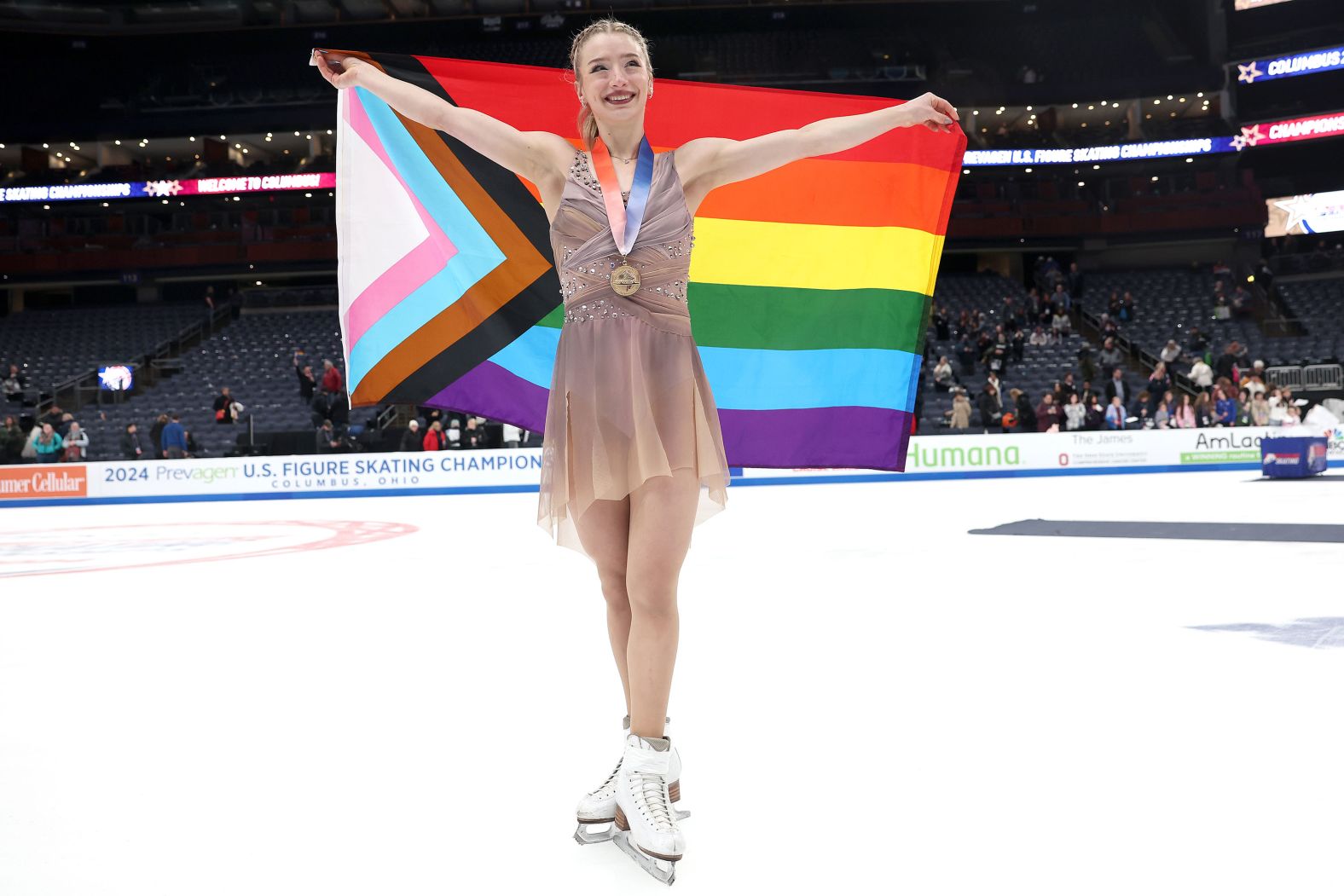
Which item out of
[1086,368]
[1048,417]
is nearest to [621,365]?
[1048,417]

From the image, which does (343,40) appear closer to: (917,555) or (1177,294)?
(1177,294)

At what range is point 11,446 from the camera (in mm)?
17219

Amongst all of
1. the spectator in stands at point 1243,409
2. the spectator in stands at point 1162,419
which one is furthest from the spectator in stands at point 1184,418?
the spectator in stands at point 1243,409

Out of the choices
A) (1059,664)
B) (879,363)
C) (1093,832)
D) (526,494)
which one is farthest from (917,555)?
(526,494)

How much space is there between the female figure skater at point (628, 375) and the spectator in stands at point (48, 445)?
17453 mm

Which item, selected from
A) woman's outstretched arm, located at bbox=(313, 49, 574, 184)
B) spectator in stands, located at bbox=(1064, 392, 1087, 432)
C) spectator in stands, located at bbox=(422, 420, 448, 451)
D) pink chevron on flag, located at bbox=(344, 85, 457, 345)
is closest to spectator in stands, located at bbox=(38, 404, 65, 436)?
spectator in stands, located at bbox=(422, 420, 448, 451)

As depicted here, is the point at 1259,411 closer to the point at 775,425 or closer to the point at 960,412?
the point at 960,412

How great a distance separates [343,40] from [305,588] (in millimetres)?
28289

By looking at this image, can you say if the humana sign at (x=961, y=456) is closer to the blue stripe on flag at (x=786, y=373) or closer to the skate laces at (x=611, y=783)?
the blue stripe on flag at (x=786, y=373)

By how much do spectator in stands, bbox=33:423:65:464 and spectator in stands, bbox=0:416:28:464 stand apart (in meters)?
0.32

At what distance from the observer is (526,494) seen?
611 inches

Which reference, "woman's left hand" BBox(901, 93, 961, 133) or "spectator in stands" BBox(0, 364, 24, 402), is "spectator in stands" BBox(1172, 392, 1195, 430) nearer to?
"woman's left hand" BBox(901, 93, 961, 133)

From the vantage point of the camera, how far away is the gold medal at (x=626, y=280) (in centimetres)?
217

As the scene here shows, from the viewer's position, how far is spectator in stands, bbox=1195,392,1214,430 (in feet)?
56.4
